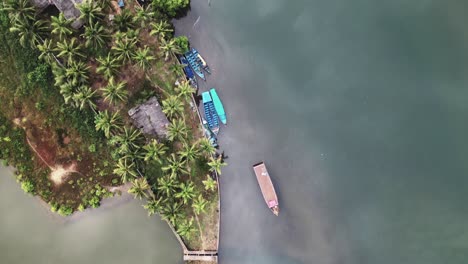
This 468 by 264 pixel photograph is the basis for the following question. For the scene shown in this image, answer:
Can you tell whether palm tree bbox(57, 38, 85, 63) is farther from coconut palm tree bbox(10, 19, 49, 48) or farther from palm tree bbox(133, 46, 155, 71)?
palm tree bbox(133, 46, 155, 71)

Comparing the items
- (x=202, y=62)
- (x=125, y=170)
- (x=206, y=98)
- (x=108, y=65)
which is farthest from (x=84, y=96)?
(x=202, y=62)

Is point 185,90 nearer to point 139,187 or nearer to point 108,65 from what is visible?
point 108,65

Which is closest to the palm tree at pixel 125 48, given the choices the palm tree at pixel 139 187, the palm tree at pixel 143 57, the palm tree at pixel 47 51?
the palm tree at pixel 143 57

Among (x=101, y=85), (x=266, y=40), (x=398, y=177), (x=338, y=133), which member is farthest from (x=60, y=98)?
(x=398, y=177)

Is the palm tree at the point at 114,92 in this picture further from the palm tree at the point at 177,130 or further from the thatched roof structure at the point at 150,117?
the palm tree at the point at 177,130

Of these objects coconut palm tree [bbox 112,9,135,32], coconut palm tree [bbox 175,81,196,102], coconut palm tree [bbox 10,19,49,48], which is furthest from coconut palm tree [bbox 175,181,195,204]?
coconut palm tree [bbox 10,19,49,48]
